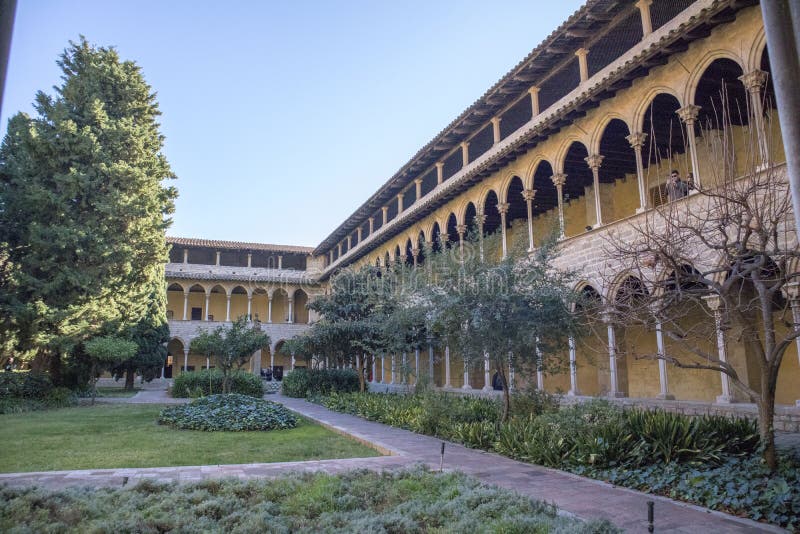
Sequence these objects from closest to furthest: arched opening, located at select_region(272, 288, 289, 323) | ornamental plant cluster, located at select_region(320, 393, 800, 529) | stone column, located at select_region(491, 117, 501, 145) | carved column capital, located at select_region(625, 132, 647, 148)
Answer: ornamental plant cluster, located at select_region(320, 393, 800, 529) → carved column capital, located at select_region(625, 132, 647, 148) → stone column, located at select_region(491, 117, 501, 145) → arched opening, located at select_region(272, 288, 289, 323)

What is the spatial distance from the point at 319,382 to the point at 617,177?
588 inches

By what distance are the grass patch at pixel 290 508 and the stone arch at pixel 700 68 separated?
1013 cm

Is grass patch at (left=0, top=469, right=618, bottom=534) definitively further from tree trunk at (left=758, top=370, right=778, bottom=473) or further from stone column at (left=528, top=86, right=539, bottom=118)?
stone column at (left=528, top=86, right=539, bottom=118)

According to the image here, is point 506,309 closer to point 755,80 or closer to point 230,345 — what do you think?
point 755,80

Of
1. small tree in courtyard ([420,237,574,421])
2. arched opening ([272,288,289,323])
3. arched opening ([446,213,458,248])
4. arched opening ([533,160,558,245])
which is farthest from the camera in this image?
arched opening ([272,288,289,323])

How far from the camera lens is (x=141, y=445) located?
417 inches

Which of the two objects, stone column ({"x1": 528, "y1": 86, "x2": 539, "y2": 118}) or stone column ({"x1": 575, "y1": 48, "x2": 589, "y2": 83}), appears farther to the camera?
stone column ({"x1": 528, "y1": 86, "x2": 539, "y2": 118})

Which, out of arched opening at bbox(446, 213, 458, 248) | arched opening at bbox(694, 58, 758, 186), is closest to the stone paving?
arched opening at bbox(694, 58, 758, 186)

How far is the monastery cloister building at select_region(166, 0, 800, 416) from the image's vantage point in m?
11.4

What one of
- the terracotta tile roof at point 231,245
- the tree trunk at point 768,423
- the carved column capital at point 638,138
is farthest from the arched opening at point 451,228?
the terracotta tile roof at point 231,245

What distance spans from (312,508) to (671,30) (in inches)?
472

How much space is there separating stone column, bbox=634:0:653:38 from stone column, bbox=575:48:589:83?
1988 millimetres

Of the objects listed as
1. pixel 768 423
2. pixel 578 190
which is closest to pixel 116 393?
pixel 578 190

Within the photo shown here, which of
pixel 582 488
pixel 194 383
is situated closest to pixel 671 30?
pixel 582 488
